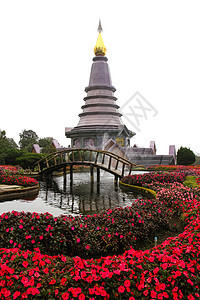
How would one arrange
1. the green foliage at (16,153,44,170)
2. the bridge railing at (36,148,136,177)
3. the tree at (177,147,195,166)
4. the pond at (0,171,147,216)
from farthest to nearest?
the tree at (177,147,195,166), the green foliage at (16,153,44,170), the bridge railing at (36,148,136,177), the pond at (0,171,147,216)

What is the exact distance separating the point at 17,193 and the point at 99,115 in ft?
87.3

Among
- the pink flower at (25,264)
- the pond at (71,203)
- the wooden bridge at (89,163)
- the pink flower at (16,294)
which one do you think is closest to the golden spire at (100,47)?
the wooden bridge at (89,163)

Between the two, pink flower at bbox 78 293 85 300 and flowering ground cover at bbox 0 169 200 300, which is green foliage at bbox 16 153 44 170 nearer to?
flowering ground cover at bbox 0 169 200 300

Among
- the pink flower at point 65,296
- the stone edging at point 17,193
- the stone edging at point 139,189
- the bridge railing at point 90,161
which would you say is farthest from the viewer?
the bridge railing at point 90,161

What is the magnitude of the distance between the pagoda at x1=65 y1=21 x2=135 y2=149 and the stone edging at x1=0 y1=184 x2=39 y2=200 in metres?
22.3

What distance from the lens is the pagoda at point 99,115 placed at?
35.8 metres

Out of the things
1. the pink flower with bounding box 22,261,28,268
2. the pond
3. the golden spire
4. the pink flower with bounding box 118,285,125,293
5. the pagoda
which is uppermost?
the golden spire

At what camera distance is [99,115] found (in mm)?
37156

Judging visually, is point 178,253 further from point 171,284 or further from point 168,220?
point 168,220

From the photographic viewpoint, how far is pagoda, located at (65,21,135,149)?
3578 cm

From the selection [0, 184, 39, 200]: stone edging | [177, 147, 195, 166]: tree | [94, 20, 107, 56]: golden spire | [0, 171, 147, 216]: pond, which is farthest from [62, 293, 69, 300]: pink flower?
[94, 20, 107, 56]: golden spire

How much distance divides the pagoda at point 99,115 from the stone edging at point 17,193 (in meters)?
22.3

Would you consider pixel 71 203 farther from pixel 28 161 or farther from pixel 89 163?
pixel 28 161

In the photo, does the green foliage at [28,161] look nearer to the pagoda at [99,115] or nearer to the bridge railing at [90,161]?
the bridge railing at [90,161]
